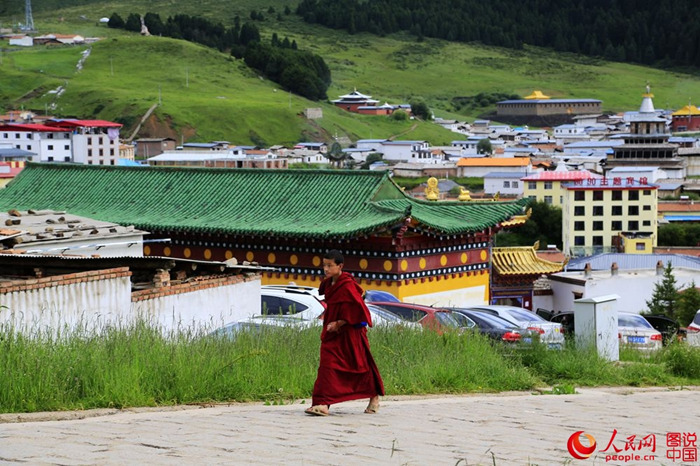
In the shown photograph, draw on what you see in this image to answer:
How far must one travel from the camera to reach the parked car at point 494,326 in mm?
15009

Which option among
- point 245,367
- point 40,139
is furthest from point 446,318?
point 40,139

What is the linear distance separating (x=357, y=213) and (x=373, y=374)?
46.6ft

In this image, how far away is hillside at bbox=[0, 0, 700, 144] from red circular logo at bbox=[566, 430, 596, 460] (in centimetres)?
10791

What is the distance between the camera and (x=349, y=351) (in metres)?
9.82

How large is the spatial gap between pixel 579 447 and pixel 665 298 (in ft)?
111

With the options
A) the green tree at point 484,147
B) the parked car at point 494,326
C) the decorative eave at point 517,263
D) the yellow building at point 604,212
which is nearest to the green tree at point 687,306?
the decorative eave at point 517,263

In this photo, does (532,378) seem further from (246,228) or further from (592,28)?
(592,28)

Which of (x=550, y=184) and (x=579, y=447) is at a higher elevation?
(x=579, y=447)

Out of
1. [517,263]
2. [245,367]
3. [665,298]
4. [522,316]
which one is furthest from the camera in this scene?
[665,298]

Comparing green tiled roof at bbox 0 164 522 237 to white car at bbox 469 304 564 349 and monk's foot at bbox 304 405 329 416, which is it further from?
monk's foot at bbox 304 405 329 416

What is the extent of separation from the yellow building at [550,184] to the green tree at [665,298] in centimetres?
4738

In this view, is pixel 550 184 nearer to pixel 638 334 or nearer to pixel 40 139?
pixel 40 139

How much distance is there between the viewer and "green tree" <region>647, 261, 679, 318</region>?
4038 cm

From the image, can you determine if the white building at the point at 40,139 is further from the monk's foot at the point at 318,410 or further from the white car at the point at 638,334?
the monk's foot at the point at 318,410
